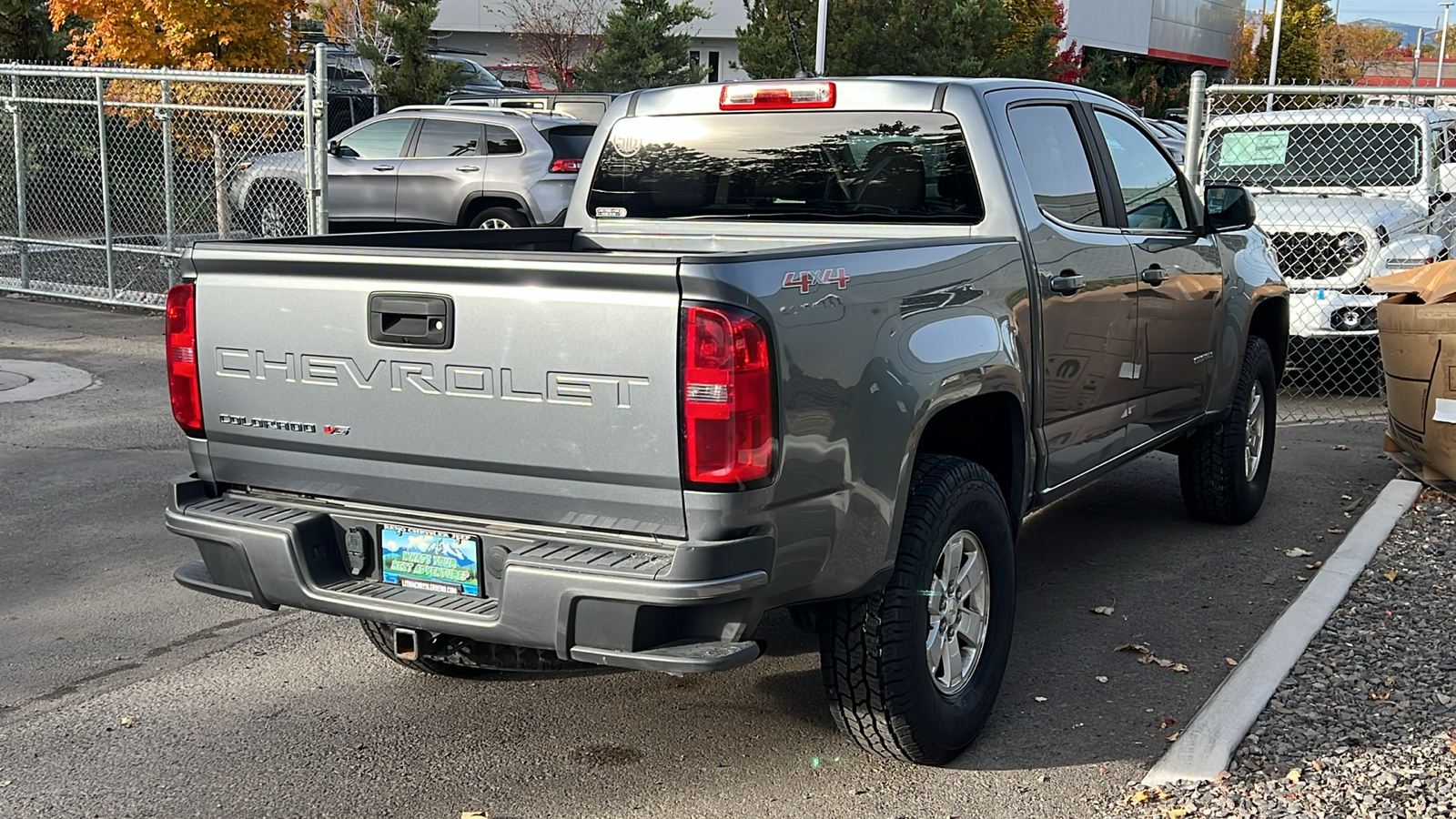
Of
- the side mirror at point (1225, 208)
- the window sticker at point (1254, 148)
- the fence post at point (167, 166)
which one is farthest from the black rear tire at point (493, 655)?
the fence post at point (167, 166)

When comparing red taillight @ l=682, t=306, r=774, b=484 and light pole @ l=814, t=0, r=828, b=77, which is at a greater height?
light pole @ l=814, t=0, r=828, b=77

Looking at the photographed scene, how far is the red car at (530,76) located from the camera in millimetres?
31972

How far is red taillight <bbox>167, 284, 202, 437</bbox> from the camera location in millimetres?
3982

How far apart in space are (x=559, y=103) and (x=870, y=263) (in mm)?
16213

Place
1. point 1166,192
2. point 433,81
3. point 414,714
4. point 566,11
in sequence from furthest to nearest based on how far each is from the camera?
point 566,11, point 433,81, point 1166,192, point 414,714

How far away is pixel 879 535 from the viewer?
3787mm

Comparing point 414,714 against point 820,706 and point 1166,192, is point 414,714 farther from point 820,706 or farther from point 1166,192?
point 1166,192

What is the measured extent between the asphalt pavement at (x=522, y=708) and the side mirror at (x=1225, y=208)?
143cm

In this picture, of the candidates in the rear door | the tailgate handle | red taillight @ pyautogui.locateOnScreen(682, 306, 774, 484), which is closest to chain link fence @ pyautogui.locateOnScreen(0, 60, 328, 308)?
the rear door

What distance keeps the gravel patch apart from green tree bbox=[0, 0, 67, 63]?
19277mm

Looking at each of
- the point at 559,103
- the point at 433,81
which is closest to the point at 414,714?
A: the point at 559,103

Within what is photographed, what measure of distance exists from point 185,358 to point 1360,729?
11.6ft

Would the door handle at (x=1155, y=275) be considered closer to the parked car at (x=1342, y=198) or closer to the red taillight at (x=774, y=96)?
the red taillight at (x=774, y=96)

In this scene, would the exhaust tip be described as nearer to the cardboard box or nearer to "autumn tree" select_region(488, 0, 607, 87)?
the cardboard box
